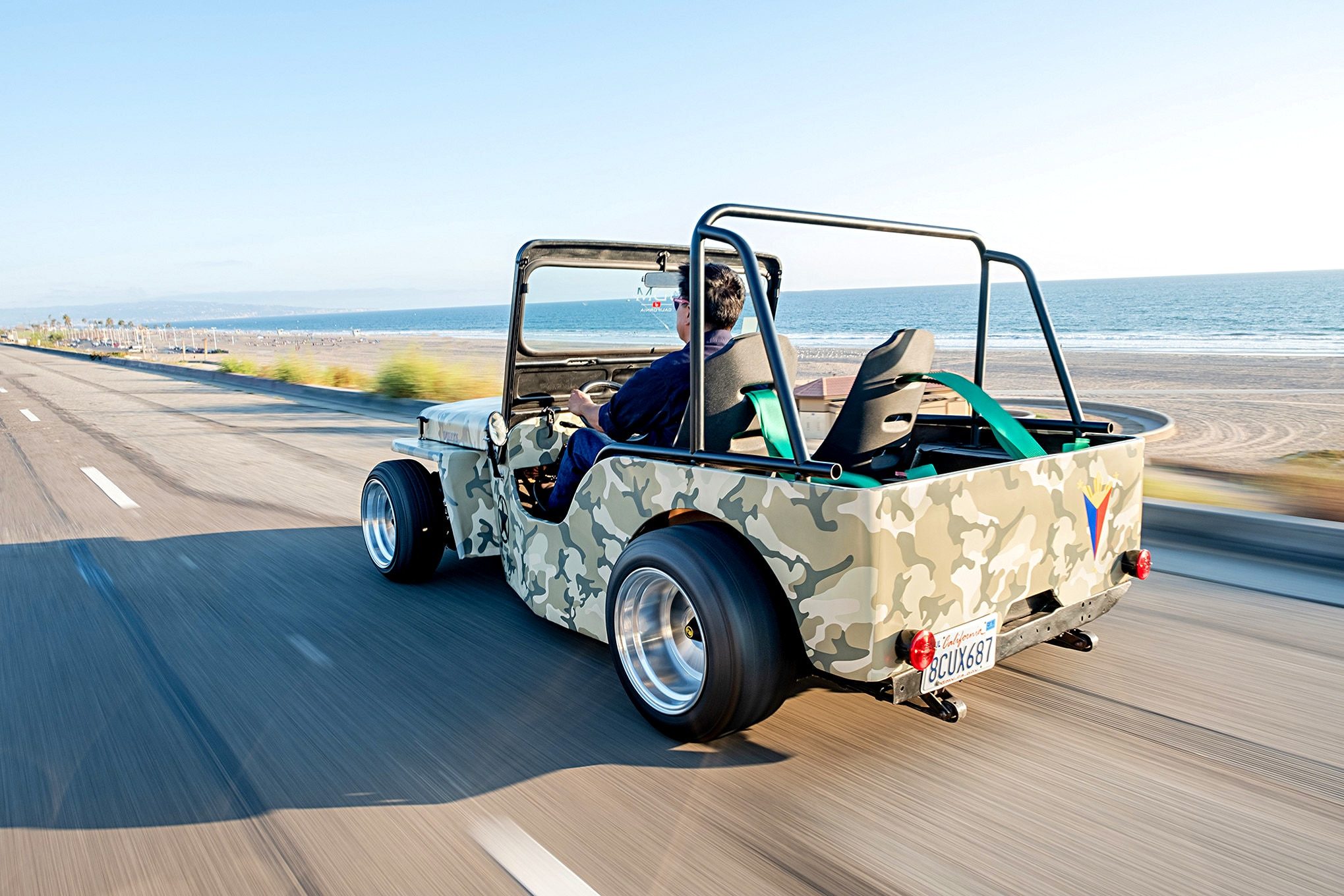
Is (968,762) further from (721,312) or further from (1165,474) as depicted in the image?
(1165,474)

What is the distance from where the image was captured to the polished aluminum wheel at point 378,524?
521 cm

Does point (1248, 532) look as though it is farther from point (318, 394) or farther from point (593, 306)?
point (318, 394)

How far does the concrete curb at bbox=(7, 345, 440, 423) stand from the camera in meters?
14.0

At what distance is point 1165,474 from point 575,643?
579 cm

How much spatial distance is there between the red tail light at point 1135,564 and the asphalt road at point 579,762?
45 cm

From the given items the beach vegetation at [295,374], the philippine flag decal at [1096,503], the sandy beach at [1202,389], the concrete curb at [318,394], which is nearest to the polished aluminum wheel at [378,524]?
the philippine flag decal at [1096,503]

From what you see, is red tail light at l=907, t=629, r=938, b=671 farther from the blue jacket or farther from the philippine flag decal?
the blue jacket

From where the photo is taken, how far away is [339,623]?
4512mm

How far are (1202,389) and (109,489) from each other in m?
19.5

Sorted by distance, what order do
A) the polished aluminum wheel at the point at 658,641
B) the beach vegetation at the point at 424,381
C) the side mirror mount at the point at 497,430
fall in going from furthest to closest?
the beach vegetation at the point at 424,381
the side mirror mount at the point at 497,430
the polished aluminum wheel at the point at 658,641

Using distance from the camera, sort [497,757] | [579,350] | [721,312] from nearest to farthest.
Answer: [497,757]
[721,312]
[579,350]

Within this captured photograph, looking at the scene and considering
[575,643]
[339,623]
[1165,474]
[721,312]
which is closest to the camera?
[721,312]

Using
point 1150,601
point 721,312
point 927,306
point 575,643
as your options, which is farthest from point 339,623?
point 927,306

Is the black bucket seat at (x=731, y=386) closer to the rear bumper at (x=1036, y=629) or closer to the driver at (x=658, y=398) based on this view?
the driver at (x=658, y=398)
